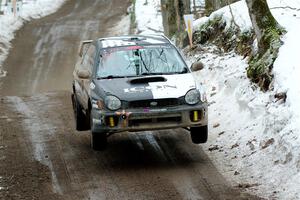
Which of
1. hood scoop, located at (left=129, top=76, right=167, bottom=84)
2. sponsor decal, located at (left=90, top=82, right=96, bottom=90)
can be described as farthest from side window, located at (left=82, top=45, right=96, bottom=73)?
hood scoop, located at (left=129, top=76, right=167, bottom=84)

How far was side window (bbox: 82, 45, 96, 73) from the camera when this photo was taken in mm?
10177

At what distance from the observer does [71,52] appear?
87.5 ft

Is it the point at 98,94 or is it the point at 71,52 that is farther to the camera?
the point at 71,52

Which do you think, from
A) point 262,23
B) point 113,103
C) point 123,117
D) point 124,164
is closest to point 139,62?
point 113,103

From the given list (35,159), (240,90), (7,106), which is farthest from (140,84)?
(7,106)

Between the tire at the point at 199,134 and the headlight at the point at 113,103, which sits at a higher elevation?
the headlight at the point at 113,103

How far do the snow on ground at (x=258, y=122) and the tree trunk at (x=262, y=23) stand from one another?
0.31 meters

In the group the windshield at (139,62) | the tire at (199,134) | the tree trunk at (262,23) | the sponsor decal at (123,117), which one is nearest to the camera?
the sponsor decal at (123,117)

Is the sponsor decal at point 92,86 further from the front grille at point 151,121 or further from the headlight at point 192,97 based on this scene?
the headlight at point 192,97

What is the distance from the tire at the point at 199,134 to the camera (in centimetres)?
938

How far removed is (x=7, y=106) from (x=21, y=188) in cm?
706

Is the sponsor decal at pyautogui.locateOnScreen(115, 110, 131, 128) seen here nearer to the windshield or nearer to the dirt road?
the dirt road

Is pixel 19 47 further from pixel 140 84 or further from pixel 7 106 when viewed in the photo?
pixel 140 84

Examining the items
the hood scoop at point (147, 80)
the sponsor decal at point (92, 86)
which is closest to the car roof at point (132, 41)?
the sponsor decal at point (92, 86)
